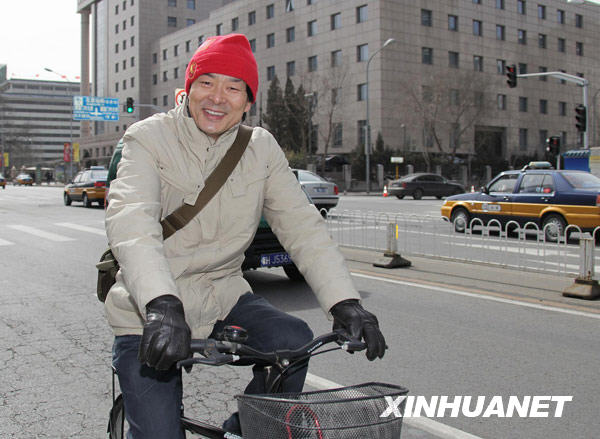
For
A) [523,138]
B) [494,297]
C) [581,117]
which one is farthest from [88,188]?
[523,138]

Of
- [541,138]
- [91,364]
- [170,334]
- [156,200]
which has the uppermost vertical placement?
[541,138]

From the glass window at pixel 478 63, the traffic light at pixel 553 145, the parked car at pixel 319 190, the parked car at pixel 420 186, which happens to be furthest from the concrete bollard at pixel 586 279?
the glass window at pixel 478 63

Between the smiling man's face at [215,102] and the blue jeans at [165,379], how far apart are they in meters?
0.71

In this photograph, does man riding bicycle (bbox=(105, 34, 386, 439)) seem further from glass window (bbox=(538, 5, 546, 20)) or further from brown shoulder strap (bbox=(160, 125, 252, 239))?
glass window (bbox=(538, 5, 546, 20))

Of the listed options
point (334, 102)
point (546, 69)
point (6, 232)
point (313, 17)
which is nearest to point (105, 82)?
point (313, 17)

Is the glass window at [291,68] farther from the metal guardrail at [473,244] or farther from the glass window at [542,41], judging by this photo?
the metal guardrail at [473,244]

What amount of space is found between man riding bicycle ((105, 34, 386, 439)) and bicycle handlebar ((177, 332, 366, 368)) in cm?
8

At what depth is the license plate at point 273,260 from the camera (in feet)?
25.7

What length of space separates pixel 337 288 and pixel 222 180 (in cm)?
56

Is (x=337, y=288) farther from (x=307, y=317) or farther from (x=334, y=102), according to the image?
(x=334, y=102)

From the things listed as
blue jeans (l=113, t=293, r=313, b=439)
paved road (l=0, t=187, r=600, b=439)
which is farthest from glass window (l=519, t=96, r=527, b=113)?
blue jeans (l=113, t=293, r=313, b=439)

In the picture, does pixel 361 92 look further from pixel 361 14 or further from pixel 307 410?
pixel 307 410

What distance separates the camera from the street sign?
4653 centimetres

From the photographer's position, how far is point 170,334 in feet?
5.59
